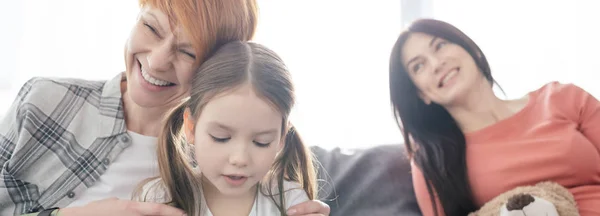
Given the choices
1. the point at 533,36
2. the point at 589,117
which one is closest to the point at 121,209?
the point at 589,117

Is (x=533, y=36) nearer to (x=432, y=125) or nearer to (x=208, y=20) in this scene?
(x=432, y=125)

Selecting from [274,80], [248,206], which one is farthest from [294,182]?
[274,80]

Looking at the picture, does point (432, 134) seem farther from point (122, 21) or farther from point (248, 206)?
point (122, 21)

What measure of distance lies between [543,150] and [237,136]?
0.59 metres

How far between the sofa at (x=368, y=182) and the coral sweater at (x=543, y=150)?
1.9 inches

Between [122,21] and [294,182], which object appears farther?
[122,21]

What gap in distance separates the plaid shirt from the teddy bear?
690mm

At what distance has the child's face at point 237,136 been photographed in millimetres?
952

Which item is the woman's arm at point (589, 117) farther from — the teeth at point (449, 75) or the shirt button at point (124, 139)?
the shirt button at point (124, 139)

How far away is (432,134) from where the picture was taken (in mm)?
1246

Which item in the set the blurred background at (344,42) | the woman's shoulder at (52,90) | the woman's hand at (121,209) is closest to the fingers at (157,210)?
the woman's hand at (121,209)

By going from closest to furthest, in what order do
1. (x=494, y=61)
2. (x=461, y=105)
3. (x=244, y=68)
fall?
(x=244, y=68) → (x=461, y=105) → (x=494, y=61)

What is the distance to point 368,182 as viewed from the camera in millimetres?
1302

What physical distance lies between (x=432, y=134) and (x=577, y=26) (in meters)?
0.68
